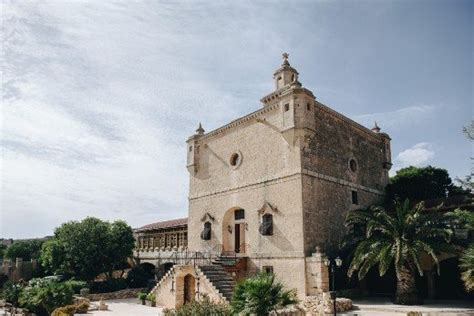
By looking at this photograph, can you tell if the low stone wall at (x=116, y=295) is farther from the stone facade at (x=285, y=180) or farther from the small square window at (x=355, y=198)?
the small square window at (x=355, y=198)

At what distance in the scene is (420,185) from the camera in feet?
96.9

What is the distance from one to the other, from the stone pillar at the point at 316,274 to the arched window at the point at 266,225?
2.89 metres

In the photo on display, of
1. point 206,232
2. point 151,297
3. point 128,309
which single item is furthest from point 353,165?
point 128,309

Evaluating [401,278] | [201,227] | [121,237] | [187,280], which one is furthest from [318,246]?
[121,237]

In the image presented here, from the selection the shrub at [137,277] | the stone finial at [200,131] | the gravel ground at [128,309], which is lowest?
the gravel ground at [128,309]

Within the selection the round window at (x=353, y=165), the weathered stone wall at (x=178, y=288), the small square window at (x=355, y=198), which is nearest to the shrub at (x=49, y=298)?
the weathered stone wall at (x=178, y=288)

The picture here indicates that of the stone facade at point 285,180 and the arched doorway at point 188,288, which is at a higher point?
the stone facade at point 285,180

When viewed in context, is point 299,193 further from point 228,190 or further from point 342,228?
point 228,190

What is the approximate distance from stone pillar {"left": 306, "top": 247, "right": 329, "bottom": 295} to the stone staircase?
3.93m

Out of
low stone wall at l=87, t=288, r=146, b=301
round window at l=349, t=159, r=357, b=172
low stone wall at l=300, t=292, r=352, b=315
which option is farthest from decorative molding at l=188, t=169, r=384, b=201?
low stone wall at l=87, t=288, r=146, b=301

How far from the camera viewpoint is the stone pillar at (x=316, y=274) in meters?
19.1

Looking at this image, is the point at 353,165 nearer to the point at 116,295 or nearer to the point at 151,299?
the point at 151,299

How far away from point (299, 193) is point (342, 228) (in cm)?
422

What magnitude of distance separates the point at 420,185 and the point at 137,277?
2369 centimetres
